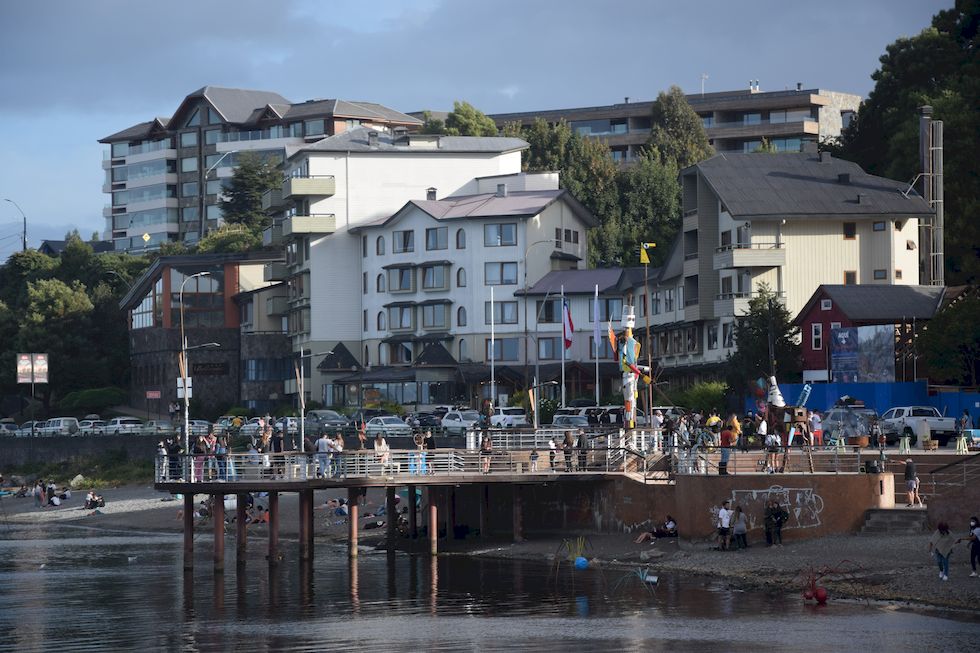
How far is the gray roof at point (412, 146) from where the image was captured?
397 ft

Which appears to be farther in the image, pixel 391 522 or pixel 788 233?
pixel 788 233

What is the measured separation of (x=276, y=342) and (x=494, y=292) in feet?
66.0

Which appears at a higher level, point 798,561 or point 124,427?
point 124,427

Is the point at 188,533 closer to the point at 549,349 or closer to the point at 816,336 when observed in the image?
the point at 816,336

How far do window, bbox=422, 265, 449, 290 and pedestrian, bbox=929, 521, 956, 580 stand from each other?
238ft

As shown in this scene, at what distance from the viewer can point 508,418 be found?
86938 mm

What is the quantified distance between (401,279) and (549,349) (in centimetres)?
1257

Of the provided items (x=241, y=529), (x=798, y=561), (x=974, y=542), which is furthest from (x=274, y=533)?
(x=974, y=542)

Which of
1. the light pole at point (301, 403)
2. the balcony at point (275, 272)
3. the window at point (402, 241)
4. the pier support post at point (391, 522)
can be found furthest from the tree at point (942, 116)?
the balcony at point (275, 272)

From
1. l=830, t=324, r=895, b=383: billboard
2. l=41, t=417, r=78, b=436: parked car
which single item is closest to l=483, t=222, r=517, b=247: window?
l=41, t=417, r=78, b=436: parked car

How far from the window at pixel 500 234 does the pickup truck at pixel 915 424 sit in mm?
47755

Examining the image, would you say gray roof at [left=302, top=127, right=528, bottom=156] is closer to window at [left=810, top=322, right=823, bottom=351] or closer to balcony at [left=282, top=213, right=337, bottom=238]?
balcony at [left=282, top=213, right=337, bottom=238]

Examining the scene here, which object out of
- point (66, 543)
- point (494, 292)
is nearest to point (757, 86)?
point (494, 292)

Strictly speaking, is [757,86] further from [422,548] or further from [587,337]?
[422,548]
